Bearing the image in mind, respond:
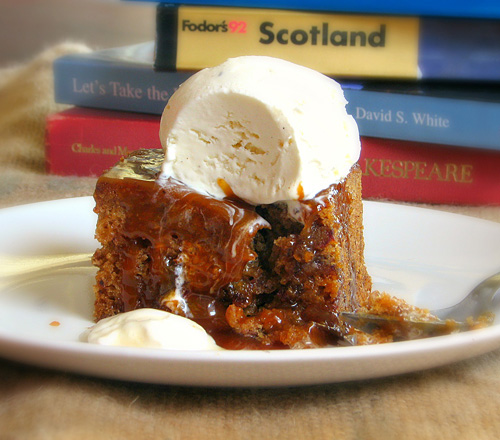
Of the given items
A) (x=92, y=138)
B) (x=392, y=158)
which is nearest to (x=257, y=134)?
(x=392, y=158)

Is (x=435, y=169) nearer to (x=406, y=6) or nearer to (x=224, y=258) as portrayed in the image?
(x=406, y=6)

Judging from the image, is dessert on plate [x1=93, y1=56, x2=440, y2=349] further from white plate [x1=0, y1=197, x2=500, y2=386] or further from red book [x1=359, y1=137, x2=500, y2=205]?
red book [x1=359, y1=137, x2=500, y2=205]

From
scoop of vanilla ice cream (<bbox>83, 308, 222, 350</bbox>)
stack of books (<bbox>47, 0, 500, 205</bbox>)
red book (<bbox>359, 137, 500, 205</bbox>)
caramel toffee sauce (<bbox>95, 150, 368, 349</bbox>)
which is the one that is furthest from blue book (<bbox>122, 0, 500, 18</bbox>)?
scoop of vanilla ice cream (<bbox>83, 308, 222, 350</bbox>)

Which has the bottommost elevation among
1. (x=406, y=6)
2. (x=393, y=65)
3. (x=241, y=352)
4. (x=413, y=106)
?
(x=241, y=352)

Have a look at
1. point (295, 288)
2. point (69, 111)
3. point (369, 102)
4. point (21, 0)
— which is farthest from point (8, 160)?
point (295, 288)

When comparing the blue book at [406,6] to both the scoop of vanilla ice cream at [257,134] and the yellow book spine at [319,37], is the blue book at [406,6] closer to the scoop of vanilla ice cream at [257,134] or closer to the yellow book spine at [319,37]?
the yellow book spine at [319,37]

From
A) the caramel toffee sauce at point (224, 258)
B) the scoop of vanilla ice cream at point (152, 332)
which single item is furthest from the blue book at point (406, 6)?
the scoop of vanilla ice cream at point (152, 332)

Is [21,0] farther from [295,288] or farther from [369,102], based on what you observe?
[295,288]
